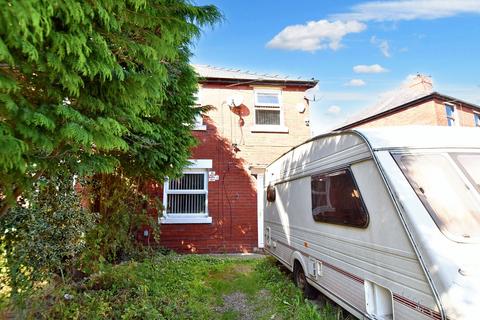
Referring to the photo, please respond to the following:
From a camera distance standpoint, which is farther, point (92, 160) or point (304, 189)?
point (304, 189)

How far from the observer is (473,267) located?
208cm

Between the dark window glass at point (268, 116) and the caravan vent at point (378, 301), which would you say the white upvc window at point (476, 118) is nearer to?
the dark window glass at point (268, 116)

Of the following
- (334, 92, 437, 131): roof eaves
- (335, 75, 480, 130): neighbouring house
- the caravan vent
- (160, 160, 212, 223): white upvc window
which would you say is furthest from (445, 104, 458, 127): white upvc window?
the caravan vent

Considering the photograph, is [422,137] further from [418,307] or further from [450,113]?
[450,113]

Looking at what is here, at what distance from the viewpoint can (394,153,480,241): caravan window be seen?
7.73 ft

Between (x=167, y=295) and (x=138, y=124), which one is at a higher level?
(x=138, y=124)

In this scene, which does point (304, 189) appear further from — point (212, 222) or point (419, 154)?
point (212, 222)

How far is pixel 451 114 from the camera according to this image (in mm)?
14328

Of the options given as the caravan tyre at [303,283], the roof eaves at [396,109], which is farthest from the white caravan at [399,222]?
the roof eaves at [396,109]

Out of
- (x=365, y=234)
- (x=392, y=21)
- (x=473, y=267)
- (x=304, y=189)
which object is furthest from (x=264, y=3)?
(x=473, y=267)

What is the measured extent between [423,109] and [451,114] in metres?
1.82

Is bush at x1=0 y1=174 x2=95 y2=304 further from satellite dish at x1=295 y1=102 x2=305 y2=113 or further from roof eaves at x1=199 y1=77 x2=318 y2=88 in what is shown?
satellite dish at x1=295 y1=102 x2=305 y2=113

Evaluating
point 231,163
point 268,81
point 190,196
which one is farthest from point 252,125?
point 190,196

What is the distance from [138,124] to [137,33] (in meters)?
0.76
